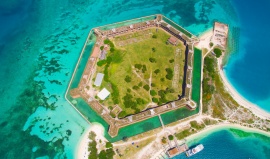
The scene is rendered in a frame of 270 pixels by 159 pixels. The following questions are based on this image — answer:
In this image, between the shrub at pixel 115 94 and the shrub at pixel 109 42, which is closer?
the shrub at pixel 115 94

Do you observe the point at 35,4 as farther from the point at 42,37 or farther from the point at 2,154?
the point at 2,154

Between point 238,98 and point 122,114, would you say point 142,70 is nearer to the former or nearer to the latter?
point 122,114

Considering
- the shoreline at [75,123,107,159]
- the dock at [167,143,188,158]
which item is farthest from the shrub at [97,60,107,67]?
the dock at [167,143,188,158]

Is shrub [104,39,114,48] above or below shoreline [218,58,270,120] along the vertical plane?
above

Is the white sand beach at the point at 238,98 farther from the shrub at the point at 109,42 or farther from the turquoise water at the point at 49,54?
the shrub at the point at 109,42

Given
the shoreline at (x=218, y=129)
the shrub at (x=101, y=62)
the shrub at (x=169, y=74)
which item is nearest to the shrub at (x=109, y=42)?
the shrub at (x=101, y=62)

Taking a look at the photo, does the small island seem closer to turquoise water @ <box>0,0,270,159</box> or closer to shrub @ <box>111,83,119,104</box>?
shrub @ <box>111,83,119,104</box>

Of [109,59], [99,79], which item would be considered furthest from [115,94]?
[109,59]
